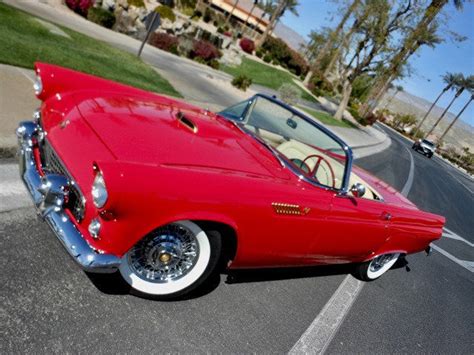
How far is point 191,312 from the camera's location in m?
2.73

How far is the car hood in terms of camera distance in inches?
98.3

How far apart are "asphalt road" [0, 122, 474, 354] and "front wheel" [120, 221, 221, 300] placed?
0.13 m

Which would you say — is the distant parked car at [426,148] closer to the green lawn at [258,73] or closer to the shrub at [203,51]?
the green lawn at [258,73]

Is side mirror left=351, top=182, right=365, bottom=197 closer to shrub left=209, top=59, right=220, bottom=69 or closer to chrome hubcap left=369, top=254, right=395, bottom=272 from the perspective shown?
chrome hubcap left=369, top=254, right=395, bottom=272

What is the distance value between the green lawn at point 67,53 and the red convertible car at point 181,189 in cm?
421

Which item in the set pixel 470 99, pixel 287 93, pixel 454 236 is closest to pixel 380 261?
pixel 454 236

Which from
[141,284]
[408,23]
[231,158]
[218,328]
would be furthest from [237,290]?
[408,23]

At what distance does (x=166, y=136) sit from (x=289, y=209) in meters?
1.06

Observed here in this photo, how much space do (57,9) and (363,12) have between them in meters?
19.9

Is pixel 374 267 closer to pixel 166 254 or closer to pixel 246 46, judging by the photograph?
pixel 166 254

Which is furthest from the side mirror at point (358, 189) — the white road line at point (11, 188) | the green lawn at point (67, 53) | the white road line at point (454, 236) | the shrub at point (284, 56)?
the shrub at point (284, 56)

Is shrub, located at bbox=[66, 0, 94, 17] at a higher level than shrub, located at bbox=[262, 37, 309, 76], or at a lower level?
lower

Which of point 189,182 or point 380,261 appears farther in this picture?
point 380,261

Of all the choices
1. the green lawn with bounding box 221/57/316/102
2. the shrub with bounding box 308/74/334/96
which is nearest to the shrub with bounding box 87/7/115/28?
the green lawn with bounding box 221/57/316/102
